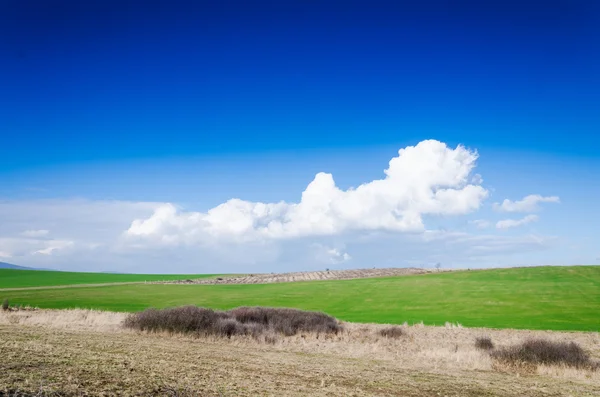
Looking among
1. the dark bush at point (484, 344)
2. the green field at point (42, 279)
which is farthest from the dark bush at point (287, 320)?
the green field at point (42, 279)

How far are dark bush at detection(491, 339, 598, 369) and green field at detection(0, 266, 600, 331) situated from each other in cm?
1770

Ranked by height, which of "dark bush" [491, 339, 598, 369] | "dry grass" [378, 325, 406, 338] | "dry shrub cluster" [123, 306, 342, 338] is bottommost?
"dry grass" [378, 325, 406, 338]

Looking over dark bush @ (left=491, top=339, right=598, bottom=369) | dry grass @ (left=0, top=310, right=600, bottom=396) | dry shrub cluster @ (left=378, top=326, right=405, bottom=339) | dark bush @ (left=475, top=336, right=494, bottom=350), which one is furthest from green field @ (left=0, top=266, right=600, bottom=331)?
dark bush @ (left=491, top=339, right=598, bottom=369)

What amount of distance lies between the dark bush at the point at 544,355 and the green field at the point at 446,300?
17.7 meters

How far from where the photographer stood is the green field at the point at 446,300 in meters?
46.5

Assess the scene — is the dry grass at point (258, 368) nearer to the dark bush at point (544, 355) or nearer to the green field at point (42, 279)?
the dark bush at point (544, 355)

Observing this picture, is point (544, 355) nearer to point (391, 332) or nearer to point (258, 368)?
point (391, 332)

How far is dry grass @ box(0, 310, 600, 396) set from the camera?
43.7ft

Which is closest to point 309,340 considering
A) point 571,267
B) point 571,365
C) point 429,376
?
point 429,376

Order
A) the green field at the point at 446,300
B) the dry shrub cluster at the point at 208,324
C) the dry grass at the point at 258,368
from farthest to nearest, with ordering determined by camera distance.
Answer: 1. the green field at the point at 446,300
2. the dry shrub cluster at the point at 208,324
3. the dry grass at the point at 258,368

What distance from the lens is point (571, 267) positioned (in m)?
91.8

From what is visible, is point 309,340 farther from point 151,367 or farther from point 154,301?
point 154,301

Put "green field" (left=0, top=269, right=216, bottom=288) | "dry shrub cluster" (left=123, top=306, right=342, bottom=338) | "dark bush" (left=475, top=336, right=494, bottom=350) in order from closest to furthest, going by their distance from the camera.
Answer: "dark bush" (left=475, top=336, right=494, bottom=350)
"dry shrub cluster" (left=123, top=306, right=342, bottom=338)
"green field" (left=0, top=269, right=216, bottom=288)

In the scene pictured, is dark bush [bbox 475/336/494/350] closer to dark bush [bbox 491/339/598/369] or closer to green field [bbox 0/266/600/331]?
dark bush [bbox 491/339/598/369]
